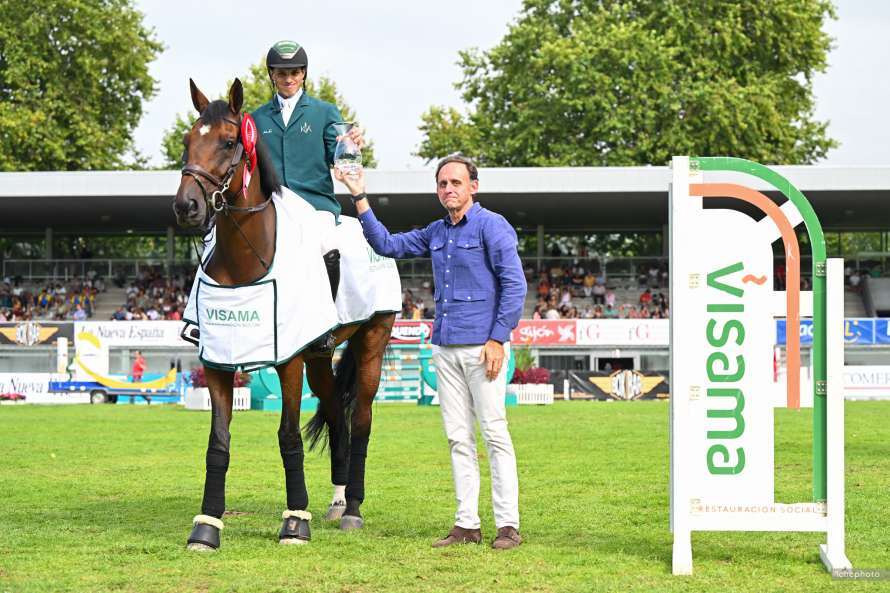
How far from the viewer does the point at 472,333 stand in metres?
6.57

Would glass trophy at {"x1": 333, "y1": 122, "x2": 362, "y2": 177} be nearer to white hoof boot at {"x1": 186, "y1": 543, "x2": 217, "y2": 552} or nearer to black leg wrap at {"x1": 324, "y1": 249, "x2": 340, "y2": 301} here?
black leg wrap at {"x1": 324, "y1": 249, "x2": 340, "y2": 301}

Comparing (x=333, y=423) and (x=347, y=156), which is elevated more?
(x=347, y=156)

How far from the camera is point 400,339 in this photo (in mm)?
33219

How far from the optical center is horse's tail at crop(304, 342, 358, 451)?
27.3ft

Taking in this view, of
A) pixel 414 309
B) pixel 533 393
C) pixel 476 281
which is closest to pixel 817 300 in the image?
pixel 476 281

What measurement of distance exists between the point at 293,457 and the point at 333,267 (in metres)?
1.28

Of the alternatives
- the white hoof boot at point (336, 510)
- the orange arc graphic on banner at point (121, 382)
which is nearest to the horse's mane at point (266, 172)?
the white hoof boot at point (336, 510)

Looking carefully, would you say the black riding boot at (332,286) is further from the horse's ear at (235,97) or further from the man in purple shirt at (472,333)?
the horse's ear at (235,97)

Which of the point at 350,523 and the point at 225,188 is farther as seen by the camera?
the point at 350,523

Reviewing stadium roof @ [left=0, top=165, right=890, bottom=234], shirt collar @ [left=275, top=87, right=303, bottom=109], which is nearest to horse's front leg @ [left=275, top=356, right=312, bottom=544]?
shirt collar @ [left=275, top=87, right=303, bottom=109]

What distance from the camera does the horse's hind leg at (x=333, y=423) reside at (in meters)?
7.85

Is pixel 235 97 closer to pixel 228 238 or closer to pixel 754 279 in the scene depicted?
pixel 228 238

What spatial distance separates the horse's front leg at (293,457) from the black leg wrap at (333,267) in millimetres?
843

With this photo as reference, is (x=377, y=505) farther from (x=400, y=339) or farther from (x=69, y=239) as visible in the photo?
(x=69, y=239)
